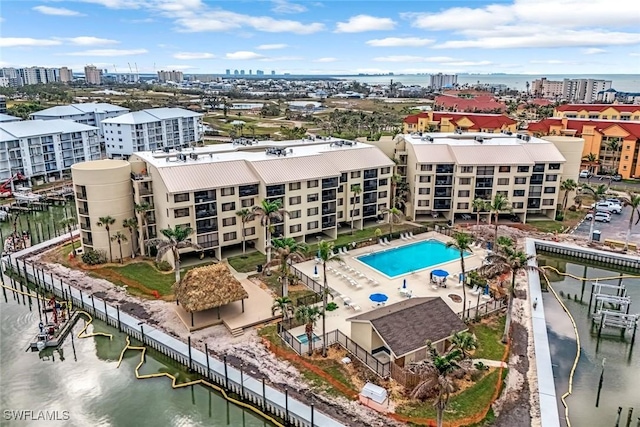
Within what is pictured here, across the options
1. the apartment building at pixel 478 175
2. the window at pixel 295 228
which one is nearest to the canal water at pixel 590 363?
the apartment building at pixel 478 175

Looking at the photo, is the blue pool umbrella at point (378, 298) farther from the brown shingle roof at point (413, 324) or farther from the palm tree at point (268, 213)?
the palm tree at point (268, 213)

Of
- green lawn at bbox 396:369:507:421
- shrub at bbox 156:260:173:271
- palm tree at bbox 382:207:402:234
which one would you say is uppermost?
palm tree at bbox 382:207:402:234

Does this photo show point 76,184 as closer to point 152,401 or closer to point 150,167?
point 150,167

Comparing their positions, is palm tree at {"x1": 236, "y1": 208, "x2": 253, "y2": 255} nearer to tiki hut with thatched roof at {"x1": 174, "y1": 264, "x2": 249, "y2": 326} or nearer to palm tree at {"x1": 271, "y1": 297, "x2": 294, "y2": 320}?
tiki hut with thatched roof at {"x1": 174, "y1": 264, "x2": 249, "y2": 326}

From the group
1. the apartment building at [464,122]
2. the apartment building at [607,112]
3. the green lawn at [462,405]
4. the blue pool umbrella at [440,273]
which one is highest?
the apartment building at [607,112]

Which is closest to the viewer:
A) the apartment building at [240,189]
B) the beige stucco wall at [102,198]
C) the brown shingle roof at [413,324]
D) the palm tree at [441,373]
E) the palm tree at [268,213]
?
the palm tree at [441,373]

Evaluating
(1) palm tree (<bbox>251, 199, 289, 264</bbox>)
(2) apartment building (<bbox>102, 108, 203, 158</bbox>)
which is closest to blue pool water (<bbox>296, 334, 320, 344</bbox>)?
→ (1) palm tree (<bbox>251, 199, 289, 264</bbox>)
